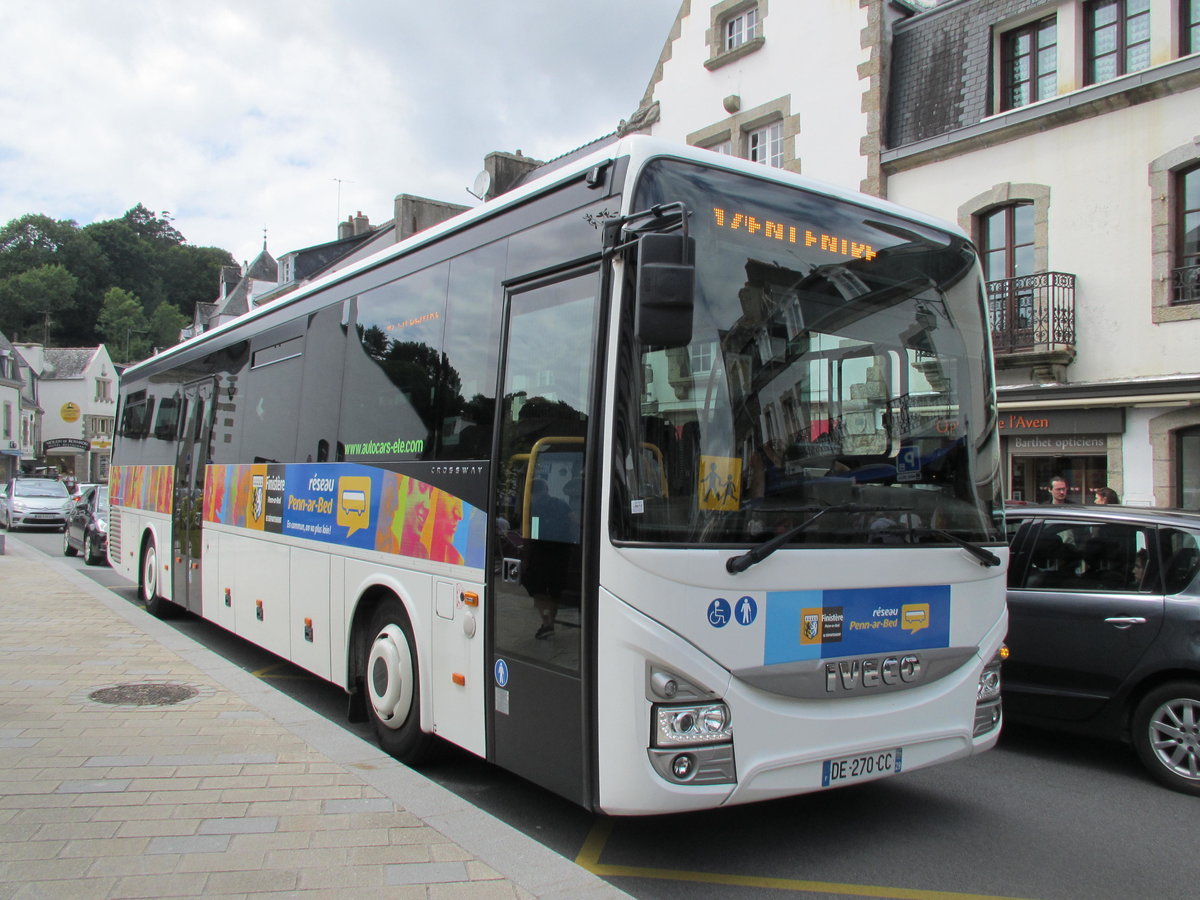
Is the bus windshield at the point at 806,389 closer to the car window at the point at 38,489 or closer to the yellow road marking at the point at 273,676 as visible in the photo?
the yellow road marking at the point at 273,676

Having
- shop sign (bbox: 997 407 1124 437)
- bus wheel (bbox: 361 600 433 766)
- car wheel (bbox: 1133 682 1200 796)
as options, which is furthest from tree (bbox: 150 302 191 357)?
car wheel (bbox: 1133 682 1200 796)

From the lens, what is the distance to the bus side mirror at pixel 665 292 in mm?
3904

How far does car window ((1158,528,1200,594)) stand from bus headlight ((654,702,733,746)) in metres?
3.64

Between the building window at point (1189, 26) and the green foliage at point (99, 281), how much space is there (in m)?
98.8

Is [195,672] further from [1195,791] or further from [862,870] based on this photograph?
[1195,791]

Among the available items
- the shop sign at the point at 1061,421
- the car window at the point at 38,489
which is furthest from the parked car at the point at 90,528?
the shop sign at the point at 1061,421

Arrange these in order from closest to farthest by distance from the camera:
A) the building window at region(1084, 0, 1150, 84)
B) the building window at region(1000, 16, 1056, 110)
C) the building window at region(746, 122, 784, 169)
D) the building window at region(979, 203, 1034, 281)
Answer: the building window at region(1084, 0, 1150, 84) < the building window at region(1000, 16, 1056, 110) < the building window at region(979, 203, 1034, 281) < the building window at region(746, 122, 784, 169)

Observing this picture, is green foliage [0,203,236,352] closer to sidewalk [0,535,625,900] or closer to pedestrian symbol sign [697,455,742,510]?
sidewalk [0,535,625,900]

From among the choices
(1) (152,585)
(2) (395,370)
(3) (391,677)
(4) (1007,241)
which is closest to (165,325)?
(1) (152,585)

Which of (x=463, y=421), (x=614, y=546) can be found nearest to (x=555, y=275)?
(x=463, y=421)

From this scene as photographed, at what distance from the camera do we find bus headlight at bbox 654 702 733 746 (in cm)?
405

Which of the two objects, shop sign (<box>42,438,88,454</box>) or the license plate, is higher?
shop sign (<box>42,438,88,454</box>)

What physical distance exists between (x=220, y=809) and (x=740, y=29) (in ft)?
65.1

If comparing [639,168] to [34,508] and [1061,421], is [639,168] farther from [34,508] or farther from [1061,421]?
[34,508]
